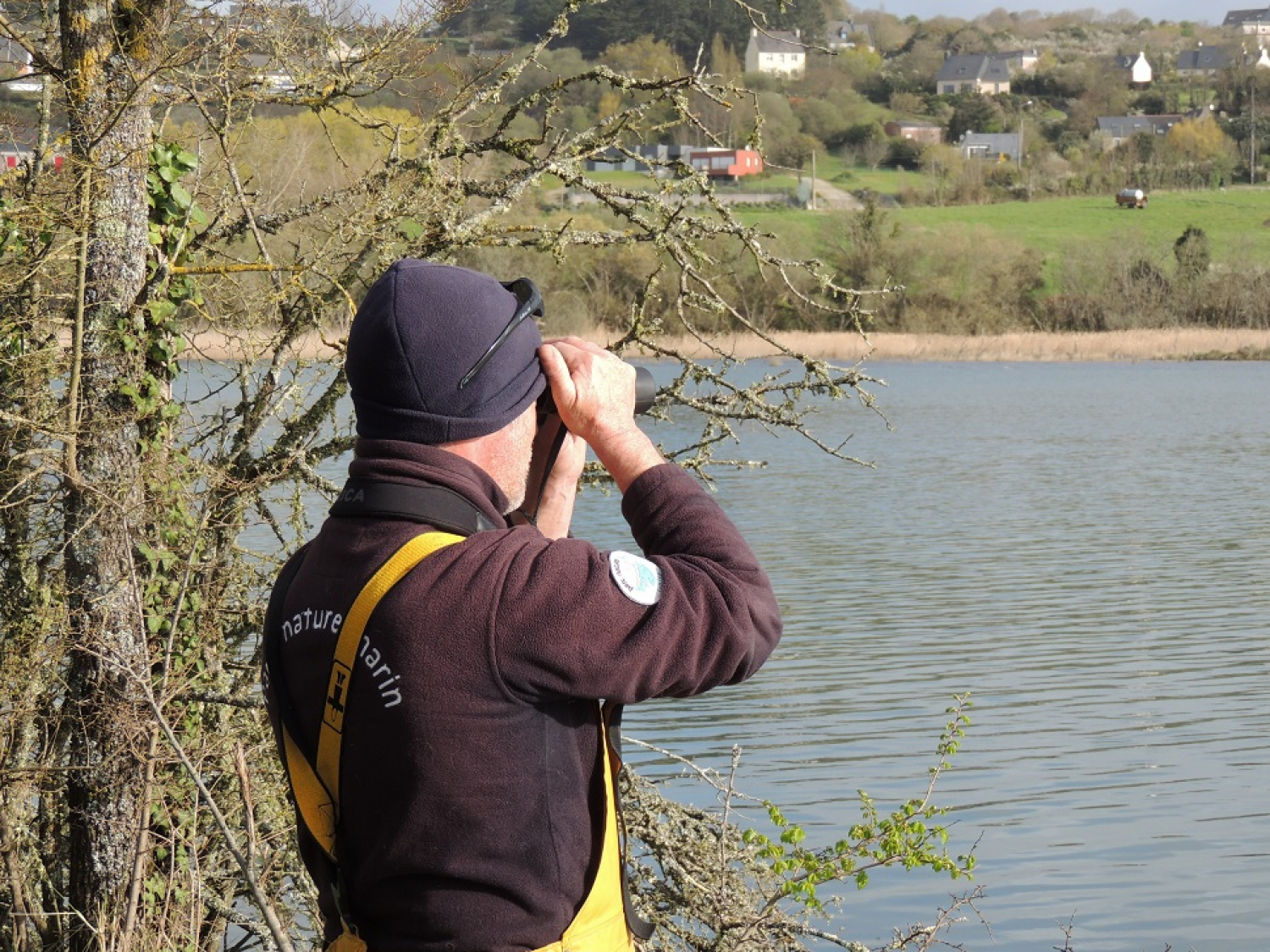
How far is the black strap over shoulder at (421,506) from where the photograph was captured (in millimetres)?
2055

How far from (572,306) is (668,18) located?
21.3 ft

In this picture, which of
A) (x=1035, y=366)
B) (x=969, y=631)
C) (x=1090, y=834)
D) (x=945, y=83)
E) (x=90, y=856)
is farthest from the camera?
(x=945, y=83)

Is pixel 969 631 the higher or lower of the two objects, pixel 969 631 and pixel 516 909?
the lower

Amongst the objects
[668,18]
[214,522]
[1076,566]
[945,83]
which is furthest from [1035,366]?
[945,83]

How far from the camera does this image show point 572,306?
1571cm

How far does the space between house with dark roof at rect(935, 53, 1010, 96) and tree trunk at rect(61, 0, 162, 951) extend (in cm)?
15580

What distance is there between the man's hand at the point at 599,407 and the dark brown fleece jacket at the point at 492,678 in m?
0.04

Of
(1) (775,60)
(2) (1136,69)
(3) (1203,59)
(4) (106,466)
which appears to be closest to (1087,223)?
(1) (775,60)

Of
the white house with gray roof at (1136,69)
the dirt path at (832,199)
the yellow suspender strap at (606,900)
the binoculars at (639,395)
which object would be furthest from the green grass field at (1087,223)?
the white house with gray roof at (1136,69)

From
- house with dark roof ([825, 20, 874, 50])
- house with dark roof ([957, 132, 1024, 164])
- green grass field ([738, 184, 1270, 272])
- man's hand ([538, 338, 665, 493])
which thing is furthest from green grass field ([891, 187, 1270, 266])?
house with dark roof ([825, 20, 874, 50])

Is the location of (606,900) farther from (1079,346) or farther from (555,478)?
(1079,346)

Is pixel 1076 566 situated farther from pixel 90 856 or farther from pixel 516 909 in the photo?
pixel 516 909

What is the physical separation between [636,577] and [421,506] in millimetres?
299

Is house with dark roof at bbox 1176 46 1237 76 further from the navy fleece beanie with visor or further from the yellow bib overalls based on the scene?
the yellow bib overalls
